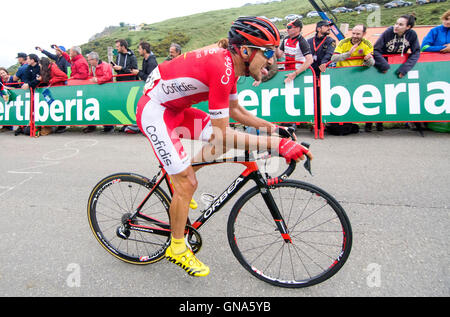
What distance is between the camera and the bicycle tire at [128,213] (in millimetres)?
2814

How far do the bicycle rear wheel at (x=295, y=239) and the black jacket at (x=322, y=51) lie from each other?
4699 millimetres

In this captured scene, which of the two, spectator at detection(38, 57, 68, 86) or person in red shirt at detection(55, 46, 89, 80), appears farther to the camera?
person in red shirt at detection(55, 46, 89, 80)

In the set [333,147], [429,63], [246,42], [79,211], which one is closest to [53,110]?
[79,211]

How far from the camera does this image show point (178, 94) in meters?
2.50

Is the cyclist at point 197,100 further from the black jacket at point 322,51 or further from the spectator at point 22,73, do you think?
the spectator at point 22,73

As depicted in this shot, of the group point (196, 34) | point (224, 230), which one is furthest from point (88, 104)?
point (196, 34)

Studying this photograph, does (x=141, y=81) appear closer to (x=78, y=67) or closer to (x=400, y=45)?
(x=78, y=67)

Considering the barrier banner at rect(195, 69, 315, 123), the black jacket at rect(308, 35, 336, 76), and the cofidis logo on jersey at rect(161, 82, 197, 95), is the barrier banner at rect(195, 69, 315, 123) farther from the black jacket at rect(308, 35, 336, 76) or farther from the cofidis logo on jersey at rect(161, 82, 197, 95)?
the cofidis logo on jersey at rect(161, 82, 197, 95)

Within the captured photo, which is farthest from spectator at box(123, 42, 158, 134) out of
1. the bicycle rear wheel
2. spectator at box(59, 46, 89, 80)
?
the bicycle rear wheel

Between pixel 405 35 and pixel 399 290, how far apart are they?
240 inches

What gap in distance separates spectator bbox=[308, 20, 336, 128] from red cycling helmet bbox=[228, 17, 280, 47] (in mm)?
5051

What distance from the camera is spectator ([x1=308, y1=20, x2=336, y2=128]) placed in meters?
7.16

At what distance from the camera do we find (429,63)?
21.3 ft

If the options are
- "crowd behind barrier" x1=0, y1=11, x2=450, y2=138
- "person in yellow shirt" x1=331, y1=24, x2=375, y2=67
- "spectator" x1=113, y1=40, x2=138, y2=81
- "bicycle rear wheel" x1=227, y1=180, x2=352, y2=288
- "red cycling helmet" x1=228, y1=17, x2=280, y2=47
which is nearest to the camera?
"red cycling helmet" x1=228, y1=17, x2=280, y2=47
